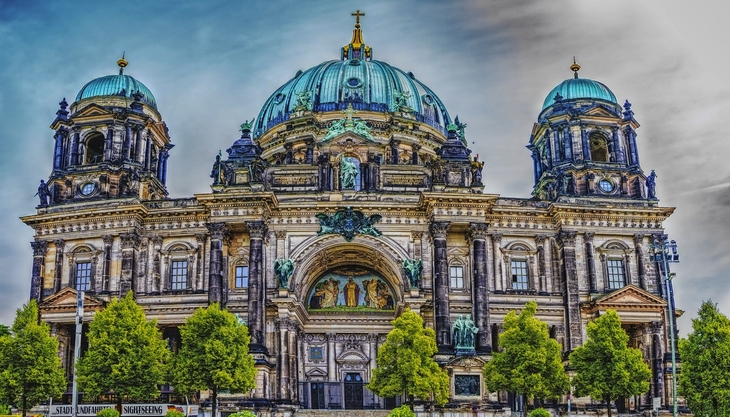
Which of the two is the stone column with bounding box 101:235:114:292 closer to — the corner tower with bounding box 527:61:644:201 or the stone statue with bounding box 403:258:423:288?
the stone statue with bounding box 403:258:423:288

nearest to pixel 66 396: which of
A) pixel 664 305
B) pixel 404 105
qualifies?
pixel 404 105

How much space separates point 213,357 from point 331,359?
16.3m

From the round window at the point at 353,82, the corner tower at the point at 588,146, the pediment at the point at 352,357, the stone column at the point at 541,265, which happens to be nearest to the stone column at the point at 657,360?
the stone column at the point at 541,265

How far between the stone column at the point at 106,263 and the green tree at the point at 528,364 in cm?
2567

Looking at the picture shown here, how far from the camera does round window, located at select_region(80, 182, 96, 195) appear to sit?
55.3m

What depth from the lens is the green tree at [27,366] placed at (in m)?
41.5

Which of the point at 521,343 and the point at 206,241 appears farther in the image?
the point at 206,241

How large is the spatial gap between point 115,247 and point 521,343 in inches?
1077

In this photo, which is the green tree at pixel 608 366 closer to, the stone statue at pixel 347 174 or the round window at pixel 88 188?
the stone statue at pixel 347 174

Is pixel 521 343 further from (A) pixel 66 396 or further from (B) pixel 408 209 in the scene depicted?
(A) pixel 66 396

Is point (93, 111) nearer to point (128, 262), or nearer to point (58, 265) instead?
point (58, 265)

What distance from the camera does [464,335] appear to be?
161ft

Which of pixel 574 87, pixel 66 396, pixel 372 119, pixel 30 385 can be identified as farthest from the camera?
pixel 372 119

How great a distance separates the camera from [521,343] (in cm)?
4366
